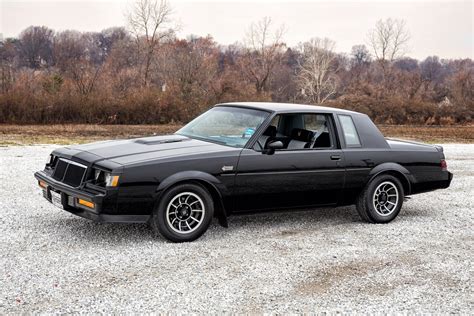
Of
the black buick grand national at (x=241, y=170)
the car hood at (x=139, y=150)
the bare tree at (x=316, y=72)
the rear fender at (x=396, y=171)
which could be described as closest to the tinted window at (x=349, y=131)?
the black buick grand national at (x=241, y=170)

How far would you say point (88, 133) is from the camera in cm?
2455

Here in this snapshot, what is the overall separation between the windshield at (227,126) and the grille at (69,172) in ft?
5.14

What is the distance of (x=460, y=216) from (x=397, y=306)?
163 inches

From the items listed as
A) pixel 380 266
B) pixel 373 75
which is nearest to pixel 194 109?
pixel 380 266

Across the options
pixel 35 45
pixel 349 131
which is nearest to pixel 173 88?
pixel 349 131

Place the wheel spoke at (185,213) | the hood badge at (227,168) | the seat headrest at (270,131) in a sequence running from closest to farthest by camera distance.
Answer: the wheel spoke at (185,213) → the hood badge at (227,168) → the seat headrest at (270,131)

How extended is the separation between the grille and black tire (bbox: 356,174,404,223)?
11.7 feet

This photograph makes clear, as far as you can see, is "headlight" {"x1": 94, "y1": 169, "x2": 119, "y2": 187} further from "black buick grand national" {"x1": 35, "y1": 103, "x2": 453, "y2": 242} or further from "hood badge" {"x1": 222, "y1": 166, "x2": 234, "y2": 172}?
"hood badge" {"x1": 222, "y1": 166, "x2": 234, "y2": 172}

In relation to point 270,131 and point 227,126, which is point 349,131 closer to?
point 270,131

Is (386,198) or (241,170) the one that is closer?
(241,170)

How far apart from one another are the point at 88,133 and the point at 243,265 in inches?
801

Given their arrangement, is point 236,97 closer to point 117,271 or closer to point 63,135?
point 63,135

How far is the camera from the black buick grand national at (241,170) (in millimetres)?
5812

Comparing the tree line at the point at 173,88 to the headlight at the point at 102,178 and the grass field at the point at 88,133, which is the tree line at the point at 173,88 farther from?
the headlight at the point at 102,178
